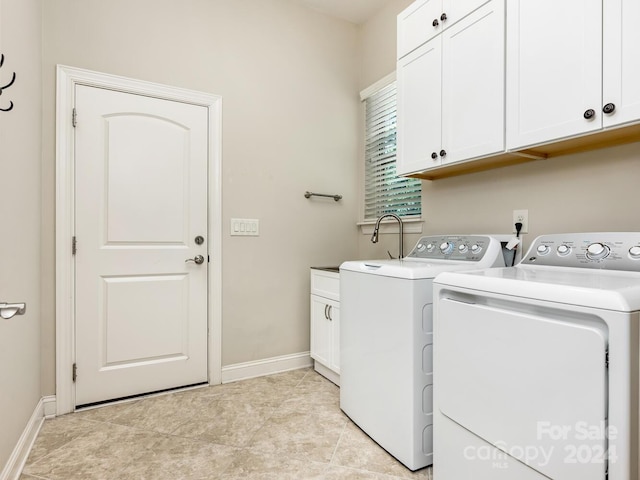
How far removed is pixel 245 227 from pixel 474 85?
1.70 meters

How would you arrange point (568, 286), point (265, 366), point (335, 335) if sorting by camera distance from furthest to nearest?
point (265, 366)
point (335, 335)
point (568, 286)

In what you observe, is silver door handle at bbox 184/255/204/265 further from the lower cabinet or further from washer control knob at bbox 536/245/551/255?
washer control knob at bbox 536/245/551/255

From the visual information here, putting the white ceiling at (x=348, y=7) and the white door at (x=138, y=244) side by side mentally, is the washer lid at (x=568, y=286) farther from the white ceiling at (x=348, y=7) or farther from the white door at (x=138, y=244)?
the white ceiling at (x=348, y=7)

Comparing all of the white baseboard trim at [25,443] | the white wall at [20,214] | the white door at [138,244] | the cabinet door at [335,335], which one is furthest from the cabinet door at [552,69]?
the white baseboard trim at [25,443]

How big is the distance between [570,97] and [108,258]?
249 cm

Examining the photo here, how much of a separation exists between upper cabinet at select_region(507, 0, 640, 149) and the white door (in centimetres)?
190

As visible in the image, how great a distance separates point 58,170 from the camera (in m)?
2.04

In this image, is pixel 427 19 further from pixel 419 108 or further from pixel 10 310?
pixel 10 310

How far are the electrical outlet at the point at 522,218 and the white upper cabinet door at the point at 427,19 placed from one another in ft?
3.35

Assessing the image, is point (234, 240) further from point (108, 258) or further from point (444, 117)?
point (444, 117)

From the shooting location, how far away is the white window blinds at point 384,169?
264 centimetres

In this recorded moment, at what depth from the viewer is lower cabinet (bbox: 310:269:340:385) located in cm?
240

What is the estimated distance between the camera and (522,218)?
1.84m

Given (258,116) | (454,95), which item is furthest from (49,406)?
(454,95)
